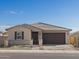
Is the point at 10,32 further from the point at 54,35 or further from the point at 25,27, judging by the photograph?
the point at 54,35

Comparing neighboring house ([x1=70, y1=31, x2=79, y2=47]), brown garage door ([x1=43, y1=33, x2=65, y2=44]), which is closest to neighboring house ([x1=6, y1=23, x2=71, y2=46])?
brown garage door ([x1=43, y1=33, x2=65, y2=44])

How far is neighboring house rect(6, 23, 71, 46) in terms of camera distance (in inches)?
1698

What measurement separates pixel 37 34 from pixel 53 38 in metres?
3.58

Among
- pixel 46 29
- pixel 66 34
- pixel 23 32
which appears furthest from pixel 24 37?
pixel 66 34

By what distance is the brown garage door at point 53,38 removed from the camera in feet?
154

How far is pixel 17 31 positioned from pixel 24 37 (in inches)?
68.7

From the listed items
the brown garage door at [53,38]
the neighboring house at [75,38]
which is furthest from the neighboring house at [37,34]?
the neighboring house at [75,38]

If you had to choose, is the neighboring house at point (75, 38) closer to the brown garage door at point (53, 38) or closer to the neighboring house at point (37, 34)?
the neighboring house at point (37, 34)

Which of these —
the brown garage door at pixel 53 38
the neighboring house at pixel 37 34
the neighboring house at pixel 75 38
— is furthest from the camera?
the brown garage door at pixel 53 38

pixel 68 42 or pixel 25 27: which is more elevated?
pixel 25 27

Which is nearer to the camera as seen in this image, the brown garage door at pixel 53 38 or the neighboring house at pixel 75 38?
the neighboring house at pixel 75 38

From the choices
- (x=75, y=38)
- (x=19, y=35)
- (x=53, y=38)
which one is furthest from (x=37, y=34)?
(x=75, y=38)

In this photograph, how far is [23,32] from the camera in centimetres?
4338

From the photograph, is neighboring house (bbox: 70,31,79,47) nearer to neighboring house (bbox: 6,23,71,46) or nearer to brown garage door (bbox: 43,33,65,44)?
neighboring house (bbox: 6,23,71,46)
